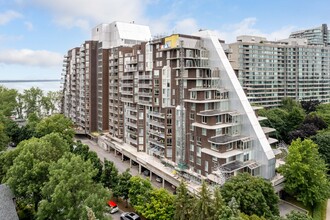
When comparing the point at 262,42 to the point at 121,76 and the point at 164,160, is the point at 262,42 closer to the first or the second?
the point at 121,76

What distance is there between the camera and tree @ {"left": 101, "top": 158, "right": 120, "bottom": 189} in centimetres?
3769

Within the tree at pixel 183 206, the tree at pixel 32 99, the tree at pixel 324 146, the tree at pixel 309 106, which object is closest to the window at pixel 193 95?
the tree at pixel 183 206

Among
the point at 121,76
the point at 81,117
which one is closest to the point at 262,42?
the point at 121,76

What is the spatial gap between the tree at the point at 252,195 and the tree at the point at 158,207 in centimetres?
607

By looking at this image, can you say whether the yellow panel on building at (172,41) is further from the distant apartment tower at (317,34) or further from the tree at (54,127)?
the distant apartment tower at (317,34)

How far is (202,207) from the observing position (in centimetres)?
2414

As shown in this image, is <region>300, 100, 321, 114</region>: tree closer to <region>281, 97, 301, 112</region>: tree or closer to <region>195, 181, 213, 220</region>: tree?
<region>281, 97, 301, 112</region>: tree

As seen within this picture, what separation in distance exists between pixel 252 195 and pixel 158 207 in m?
10.0

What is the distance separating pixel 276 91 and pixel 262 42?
678 inches

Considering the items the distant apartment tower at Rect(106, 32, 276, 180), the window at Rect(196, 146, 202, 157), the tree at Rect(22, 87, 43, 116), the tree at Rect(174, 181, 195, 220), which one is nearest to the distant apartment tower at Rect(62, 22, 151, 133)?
the tree at Rect(22, 87, 43, 116)

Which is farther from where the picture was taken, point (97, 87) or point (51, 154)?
point (97, 87)

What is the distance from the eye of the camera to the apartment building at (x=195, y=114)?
39.4 metres

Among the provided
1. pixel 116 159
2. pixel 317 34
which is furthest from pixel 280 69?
pixel 116 159

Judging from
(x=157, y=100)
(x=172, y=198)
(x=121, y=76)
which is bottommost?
(x=172, y=198)
